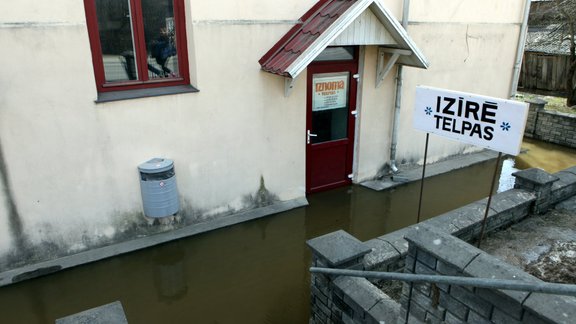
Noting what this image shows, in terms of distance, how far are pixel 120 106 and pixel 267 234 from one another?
8.35 ft

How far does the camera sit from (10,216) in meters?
4.63

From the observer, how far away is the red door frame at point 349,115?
634 centimetres

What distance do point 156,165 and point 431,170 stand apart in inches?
209

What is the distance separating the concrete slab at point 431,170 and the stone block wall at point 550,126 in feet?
7.04

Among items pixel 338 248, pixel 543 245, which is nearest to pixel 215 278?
pixel 338 248

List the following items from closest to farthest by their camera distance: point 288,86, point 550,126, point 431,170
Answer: point 288,86 < point 431,170 < point 550,126

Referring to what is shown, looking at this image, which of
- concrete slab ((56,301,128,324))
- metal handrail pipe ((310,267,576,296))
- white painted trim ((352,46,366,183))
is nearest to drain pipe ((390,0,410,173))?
white painted trim ((352,46,366,183))

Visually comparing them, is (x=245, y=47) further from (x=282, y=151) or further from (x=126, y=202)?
(x=126, y=202)

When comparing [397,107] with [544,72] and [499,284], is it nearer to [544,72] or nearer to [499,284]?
[499,284]

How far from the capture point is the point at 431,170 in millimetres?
8039

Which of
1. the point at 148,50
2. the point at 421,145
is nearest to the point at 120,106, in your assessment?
the point at 148,50

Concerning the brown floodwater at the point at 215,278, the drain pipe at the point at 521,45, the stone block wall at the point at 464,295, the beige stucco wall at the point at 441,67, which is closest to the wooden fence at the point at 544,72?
the drain pipe at the point at 521,45

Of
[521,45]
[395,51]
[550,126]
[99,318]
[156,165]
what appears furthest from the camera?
[550,126]

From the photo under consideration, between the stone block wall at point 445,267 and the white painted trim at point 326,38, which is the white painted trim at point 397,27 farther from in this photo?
the stone block wall at point 445,267
